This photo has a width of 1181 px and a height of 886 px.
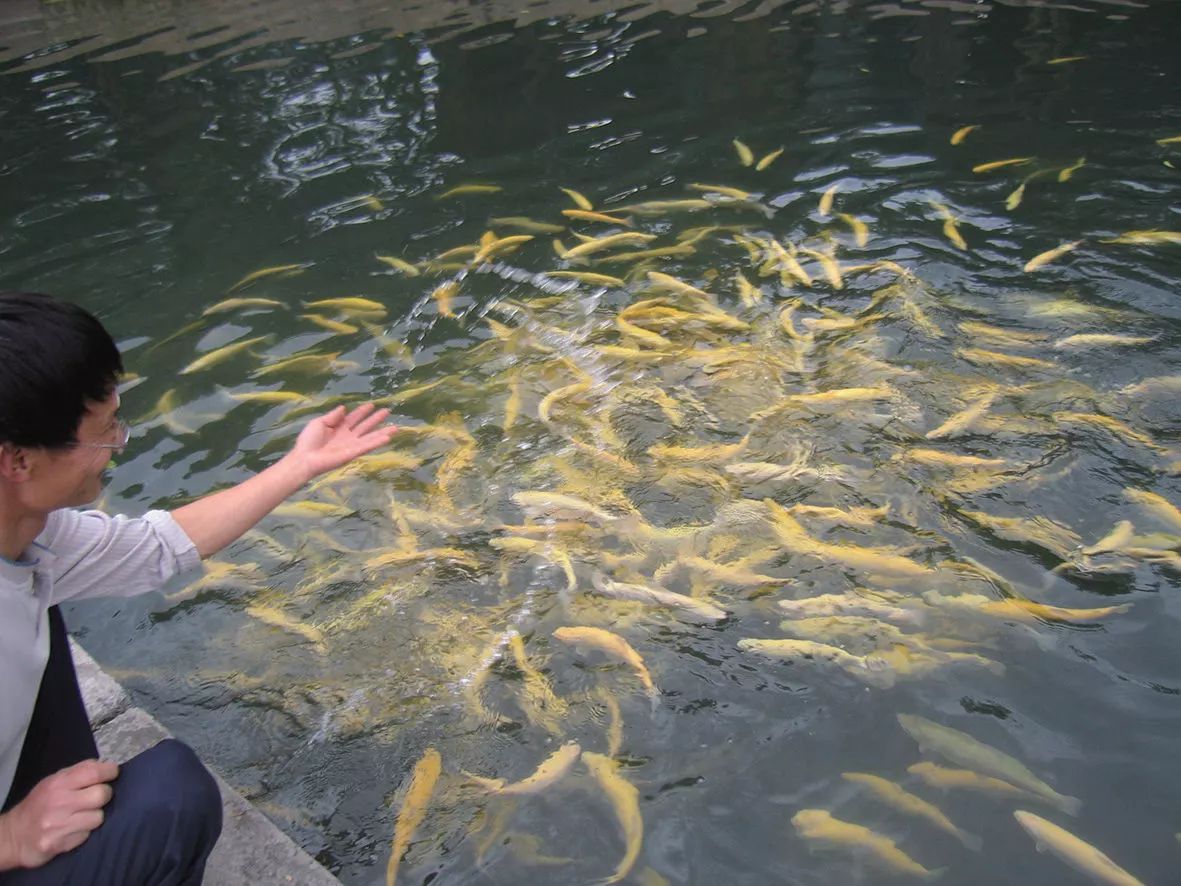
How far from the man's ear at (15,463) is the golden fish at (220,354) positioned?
4013 mm

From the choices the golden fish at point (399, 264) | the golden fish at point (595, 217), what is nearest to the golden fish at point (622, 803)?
the golden fish at point (399, 264)

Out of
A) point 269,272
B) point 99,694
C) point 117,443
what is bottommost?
point 269,272

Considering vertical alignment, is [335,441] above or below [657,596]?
above

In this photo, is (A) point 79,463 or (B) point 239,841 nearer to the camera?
(A) point 79,463

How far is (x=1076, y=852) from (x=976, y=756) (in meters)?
0.40

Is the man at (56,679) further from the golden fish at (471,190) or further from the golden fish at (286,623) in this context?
the golden fish at (471,190)

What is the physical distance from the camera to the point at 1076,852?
2.80 m

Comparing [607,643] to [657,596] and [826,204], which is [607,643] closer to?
[657,596]

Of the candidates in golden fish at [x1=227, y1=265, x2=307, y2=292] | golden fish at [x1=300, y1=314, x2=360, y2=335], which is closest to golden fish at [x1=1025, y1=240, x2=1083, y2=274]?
golden fish at [x1=300, y1=314, x2=360, y2=335]

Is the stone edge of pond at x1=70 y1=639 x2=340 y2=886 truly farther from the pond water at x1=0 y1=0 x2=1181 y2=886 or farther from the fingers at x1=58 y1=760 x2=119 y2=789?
the fingers at x1=58 y1=760 x2=119 y2=789

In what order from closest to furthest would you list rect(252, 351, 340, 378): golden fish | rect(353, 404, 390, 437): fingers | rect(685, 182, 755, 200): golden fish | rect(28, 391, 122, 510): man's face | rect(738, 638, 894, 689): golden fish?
rect(28, 391, 122, 510): man's face, rect(353, 404, 390, 437): fingers, rect(738, 638, 894, 689): golden fish, rect(252, 351, 340, 378): golden fish, rect(685, 182, 755, 200): golden fish

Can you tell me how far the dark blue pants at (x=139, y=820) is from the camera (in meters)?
1.96

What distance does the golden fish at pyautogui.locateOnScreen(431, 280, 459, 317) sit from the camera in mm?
6090

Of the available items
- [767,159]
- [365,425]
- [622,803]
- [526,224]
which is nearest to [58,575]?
[365,425]
